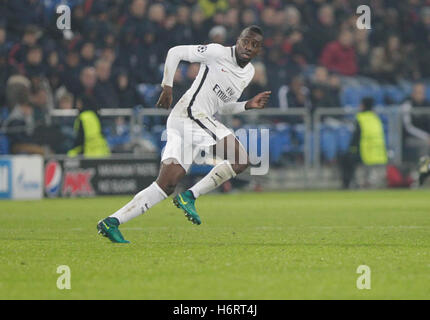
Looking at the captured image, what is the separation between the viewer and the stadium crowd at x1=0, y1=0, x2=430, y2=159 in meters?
18.2

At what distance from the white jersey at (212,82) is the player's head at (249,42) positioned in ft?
0.52

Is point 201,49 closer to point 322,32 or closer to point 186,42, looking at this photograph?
point 186,42

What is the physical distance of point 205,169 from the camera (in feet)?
61.2

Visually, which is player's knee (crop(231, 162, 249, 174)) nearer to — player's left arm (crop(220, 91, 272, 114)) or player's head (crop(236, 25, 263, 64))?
player's left arm (crop(220, 91, 272, 114))

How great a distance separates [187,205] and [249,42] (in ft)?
5.64

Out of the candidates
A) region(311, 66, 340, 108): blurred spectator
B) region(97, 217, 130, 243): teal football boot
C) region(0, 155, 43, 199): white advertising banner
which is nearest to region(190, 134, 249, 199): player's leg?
region(97, 217, 130, 243): teal football boot

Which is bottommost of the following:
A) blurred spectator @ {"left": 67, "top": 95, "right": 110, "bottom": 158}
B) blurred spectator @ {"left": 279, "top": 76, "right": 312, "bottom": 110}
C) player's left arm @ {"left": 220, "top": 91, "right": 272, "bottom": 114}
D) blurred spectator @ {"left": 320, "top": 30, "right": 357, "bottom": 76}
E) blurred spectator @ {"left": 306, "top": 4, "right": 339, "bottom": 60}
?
player's left arm @ {"left": 220, "top": 91, "right": 272, "bottom": 114}

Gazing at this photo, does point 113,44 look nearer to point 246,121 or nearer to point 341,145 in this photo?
point 246,121

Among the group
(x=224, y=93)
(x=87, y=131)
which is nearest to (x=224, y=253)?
(x=224, y=93)

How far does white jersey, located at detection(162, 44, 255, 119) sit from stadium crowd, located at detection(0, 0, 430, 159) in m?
6.51
